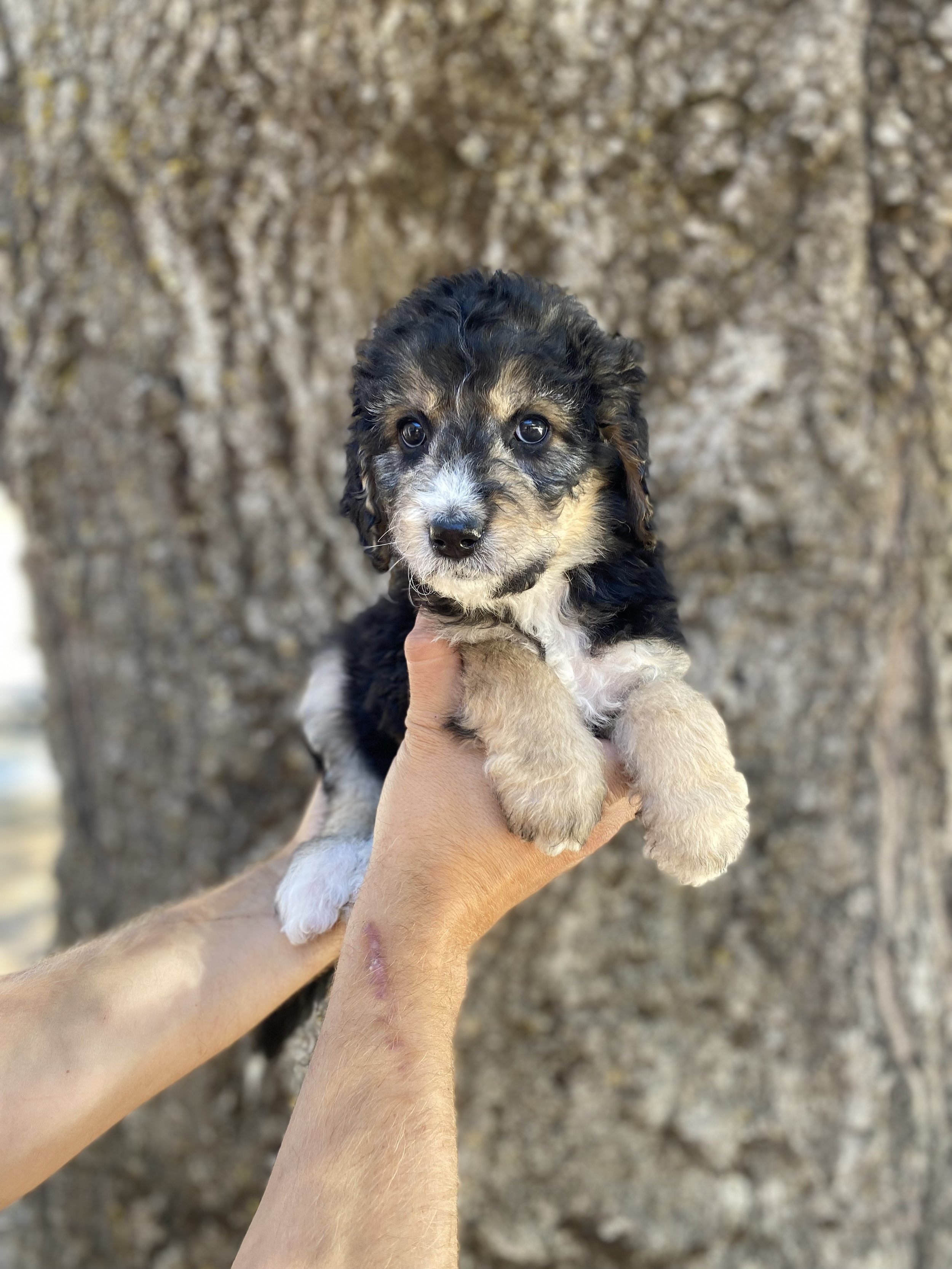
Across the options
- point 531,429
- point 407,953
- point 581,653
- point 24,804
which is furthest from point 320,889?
point 24,804

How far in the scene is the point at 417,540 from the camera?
2289 mm

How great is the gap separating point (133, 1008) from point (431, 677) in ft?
4.03

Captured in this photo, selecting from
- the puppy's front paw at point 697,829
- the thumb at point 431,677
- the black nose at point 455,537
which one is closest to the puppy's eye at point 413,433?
the black nose at point 455,537

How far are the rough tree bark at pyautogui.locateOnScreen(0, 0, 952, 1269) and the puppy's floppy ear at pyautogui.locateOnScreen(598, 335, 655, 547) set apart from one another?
1020mm

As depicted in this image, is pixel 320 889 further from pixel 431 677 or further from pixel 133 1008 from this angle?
pixel 431 677

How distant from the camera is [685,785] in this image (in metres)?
2.37

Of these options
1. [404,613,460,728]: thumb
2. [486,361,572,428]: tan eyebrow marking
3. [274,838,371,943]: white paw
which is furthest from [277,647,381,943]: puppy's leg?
[486,361,572,428]: tan eyebrow marking

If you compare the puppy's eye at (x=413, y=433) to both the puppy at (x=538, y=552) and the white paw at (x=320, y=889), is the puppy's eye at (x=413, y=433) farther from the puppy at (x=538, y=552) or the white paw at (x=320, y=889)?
the white paw at (x=320, y=889)

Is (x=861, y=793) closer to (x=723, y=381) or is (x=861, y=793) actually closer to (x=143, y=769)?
(x=723, y=381)

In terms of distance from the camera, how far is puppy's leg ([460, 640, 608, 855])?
2.34 meters

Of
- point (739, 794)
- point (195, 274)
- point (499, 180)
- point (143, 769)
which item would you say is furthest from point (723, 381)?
point (143, 769)

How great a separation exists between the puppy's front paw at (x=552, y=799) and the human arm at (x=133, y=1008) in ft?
2.86

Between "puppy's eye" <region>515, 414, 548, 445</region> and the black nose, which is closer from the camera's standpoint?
the black nose

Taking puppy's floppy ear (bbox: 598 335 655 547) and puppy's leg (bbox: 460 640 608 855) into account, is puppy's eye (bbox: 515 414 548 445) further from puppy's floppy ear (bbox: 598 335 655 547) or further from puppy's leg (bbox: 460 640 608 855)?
puppy's leg (bbox: 460 640 608 855)
